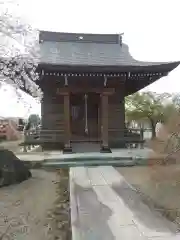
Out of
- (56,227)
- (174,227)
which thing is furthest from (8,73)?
(174,227)

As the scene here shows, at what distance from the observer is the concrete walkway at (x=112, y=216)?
3457 millimetres

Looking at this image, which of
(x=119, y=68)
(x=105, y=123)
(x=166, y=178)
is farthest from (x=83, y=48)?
(x=166, y=178)

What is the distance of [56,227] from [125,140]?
8753 millimetres

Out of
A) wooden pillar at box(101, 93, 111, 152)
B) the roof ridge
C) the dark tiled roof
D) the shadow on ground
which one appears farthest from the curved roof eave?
the shadow on ground

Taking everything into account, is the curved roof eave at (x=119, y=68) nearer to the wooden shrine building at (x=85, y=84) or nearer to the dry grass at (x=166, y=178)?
the wooden shrine building at (x=85, y=84)

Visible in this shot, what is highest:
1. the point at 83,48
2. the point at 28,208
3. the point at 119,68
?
the point at 83,48

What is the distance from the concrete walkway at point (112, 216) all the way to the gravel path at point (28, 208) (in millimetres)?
514

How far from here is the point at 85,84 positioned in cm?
1254

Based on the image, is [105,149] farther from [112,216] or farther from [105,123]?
[112,216]

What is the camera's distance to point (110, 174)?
7891mm

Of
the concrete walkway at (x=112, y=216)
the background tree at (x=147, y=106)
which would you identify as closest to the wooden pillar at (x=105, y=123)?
the concrete walkway at (x=112, y=216)

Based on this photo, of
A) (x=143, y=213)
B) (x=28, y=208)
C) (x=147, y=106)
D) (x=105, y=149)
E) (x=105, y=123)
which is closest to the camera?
(x=143, y=213)

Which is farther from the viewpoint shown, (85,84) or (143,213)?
(85,84)

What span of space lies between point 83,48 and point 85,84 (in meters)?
4.27
